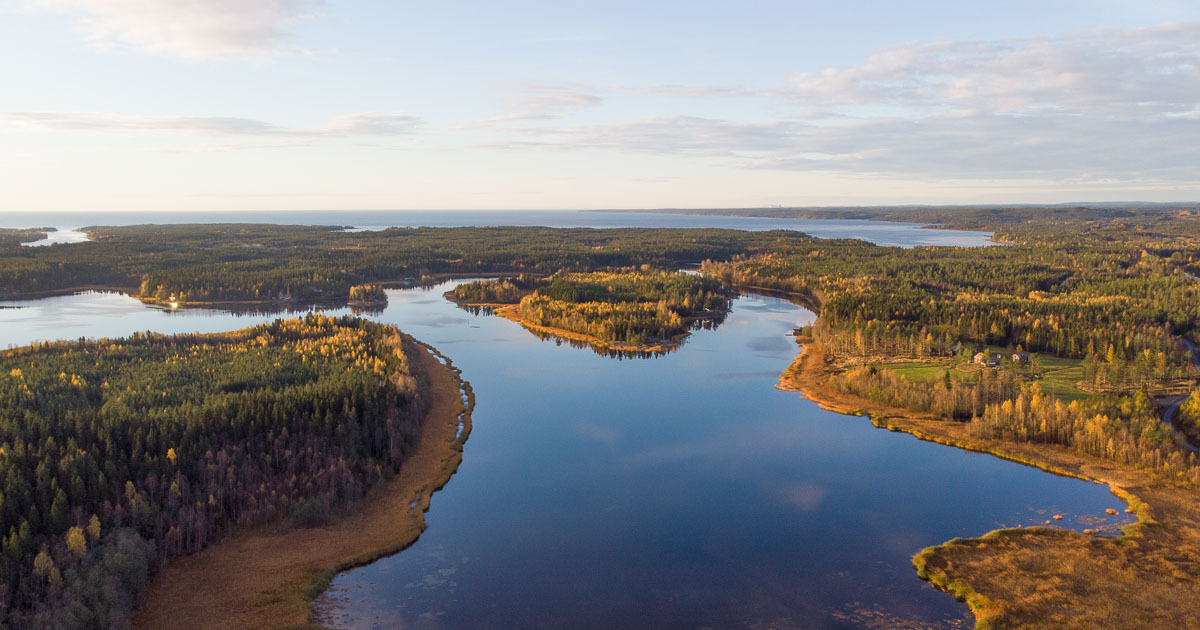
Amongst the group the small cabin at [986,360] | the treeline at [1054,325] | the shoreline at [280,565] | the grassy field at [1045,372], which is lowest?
the shoreline at [280,565]

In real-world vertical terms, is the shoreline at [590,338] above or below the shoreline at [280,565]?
above

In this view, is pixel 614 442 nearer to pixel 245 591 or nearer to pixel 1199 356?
pixel 245 591

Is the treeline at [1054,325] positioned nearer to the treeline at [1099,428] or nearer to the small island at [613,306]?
the treeline at [1099,428]

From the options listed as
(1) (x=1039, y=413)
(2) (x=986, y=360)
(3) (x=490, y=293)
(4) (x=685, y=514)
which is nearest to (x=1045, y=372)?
(2) (x=986, y=360)

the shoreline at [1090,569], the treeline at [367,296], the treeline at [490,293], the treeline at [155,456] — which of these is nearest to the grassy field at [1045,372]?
the shoreline at [1090,569]

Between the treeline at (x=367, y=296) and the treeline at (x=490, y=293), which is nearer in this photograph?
the treeline at (x=367, y=296)

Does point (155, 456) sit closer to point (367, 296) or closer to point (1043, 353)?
point (1043, 353)

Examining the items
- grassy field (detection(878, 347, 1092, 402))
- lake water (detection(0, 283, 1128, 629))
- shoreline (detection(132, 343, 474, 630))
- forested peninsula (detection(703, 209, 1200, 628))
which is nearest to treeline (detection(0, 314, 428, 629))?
shoreline (detection(132, 343, 474, 630))
